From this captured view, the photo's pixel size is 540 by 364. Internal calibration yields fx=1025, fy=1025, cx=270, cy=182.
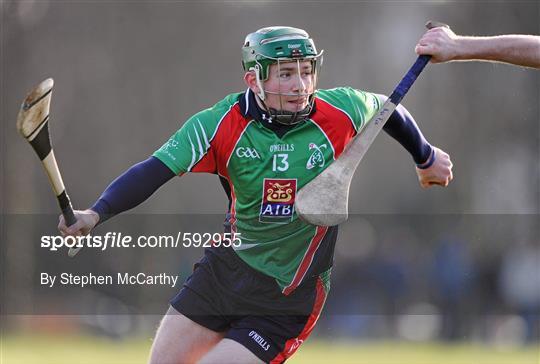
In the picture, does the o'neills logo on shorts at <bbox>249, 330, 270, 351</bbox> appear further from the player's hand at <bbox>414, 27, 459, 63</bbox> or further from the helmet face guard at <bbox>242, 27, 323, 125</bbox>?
the player's hand at <bbox>414, 27, 459, 63</bbox>

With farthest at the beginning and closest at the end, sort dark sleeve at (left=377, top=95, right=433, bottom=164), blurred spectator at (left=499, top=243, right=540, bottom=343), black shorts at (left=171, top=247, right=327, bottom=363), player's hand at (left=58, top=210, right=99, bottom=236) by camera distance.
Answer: blurred spectator at (left=499, top=243, right=540, bottom=343) < dark sleeve at (left=377, top=95, right=433, bottom=164) < black shorts at (left=171, top=247, right=327, bottom=363) < player's hand at (left=58, top=210, right=99, bottom=236)

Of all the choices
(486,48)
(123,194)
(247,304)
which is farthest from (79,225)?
(486,48)

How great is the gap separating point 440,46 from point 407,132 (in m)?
0.67

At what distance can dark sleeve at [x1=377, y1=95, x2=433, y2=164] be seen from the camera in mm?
4934

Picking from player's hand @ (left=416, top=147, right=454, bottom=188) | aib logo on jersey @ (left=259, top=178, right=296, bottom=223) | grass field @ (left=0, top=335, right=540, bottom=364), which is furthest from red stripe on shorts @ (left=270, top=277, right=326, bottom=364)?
grass field @ (left=0, top=335, right=540, bottom=364)

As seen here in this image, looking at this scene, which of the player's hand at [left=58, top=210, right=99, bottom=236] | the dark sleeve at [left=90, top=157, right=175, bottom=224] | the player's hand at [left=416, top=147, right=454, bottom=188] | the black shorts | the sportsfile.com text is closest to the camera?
the player's hand at [left=58, top=210, right=99, bottom=236]

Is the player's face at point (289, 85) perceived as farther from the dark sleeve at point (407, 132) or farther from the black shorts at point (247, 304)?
the black shorts at point (247, 304)

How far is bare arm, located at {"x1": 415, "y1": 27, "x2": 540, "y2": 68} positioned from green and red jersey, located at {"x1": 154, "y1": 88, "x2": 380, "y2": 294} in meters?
0.54

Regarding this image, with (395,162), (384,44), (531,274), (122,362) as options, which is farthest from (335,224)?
(395,162)

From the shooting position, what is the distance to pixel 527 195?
11.5 m

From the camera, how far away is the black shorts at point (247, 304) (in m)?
4.52

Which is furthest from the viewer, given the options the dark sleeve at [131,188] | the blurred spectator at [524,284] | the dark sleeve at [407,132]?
the blurred spectator at [524,284]

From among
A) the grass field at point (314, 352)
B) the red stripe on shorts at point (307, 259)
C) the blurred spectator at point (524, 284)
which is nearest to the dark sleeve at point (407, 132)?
the red stripe on shorts at point (307, 259)

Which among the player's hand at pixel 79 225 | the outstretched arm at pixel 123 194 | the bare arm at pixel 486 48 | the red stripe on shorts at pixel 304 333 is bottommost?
the red stripe on shorts at pixel 304 333
